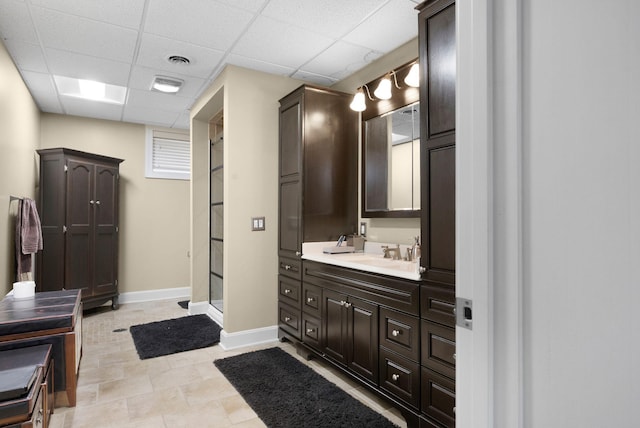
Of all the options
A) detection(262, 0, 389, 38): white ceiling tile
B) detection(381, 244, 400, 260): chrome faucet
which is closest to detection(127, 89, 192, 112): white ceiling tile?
detection(262, 0, 389, 38): white ceiling tile

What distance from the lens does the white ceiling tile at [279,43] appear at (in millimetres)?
2607

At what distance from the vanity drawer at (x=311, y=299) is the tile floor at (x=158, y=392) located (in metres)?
0.42

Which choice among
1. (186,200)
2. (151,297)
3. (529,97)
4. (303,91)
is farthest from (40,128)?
(529,97)

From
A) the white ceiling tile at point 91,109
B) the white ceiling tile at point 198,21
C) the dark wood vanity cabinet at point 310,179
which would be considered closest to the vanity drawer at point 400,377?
the dark wood vanity cabinet at point 310,179

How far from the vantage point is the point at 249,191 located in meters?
3.34

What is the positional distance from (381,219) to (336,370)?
1.27 meters

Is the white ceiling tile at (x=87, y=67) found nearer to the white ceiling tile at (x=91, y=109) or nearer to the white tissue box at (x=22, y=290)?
the white ceiling tile at (x=91, y=109)

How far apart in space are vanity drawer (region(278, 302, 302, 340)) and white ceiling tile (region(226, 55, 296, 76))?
7.32ft

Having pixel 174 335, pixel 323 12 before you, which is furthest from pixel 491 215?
pixel 174 335

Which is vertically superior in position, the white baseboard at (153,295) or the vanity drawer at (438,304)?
the vanity drawer at (438,304)

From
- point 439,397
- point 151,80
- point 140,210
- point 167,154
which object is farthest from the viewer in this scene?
point 167,154

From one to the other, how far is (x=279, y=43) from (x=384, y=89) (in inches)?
36.3

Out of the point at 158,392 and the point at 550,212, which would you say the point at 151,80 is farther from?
the point at 550,212

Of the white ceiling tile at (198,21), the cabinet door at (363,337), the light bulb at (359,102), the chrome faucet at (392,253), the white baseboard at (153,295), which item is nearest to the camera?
the cabinet door at (363,337)
